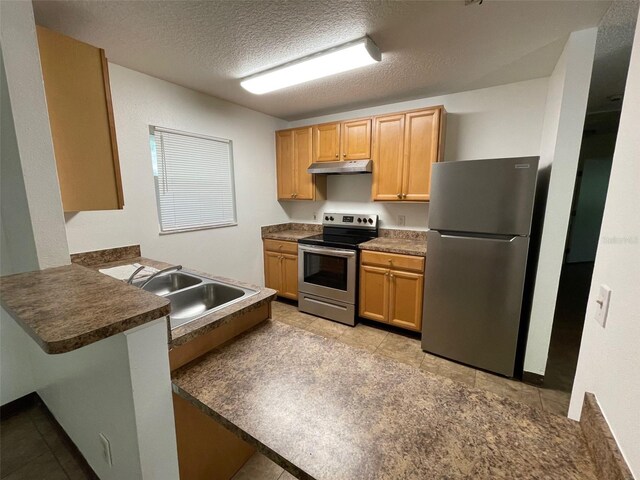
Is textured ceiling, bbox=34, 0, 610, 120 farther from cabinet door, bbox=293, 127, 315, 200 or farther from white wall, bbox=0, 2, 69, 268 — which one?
cabinet door, bbox=293, 127, 315, 200

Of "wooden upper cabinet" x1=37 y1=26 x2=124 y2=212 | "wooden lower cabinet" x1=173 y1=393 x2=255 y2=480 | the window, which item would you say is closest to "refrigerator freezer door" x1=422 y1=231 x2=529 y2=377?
"wooden lower cabinet" x1=173 y1=393 x2=255 y2=480

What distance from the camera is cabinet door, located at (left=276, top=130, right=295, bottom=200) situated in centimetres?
347

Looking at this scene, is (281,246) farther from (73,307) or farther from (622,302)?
(622,302)

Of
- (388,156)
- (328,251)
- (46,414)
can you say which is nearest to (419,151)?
(388,156)

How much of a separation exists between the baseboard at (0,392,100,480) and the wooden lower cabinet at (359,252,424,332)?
7.57 ft

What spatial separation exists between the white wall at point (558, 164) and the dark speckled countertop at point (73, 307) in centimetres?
240

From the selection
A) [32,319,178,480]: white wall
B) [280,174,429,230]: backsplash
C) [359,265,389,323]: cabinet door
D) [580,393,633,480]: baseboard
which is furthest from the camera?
[280,174,429,230]: backsplash

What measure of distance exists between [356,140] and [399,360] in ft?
7.55

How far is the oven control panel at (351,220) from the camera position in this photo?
3.26 metres

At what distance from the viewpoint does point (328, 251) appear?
2.95 metres

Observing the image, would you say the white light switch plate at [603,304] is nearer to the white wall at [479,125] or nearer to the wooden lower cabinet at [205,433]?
the wooden lower cabinet at [205,433]

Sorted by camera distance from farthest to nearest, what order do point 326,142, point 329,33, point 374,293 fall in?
point 326,142 → point 374,293 → point 329,33

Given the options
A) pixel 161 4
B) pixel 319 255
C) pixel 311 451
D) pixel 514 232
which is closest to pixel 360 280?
pixel 319 255

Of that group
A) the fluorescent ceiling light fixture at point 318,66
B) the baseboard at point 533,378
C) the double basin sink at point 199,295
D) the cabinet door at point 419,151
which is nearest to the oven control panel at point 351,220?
the cabinet door at point 419,151
